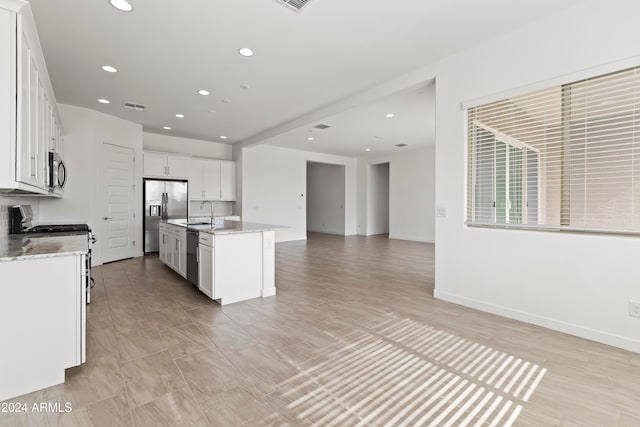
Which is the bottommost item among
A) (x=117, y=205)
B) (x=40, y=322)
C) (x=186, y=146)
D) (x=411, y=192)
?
(x=40, y=322)

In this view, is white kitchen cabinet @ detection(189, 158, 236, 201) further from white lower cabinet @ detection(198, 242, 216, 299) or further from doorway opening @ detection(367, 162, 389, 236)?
doorway opening @ detection(367, 162, 389, 236)

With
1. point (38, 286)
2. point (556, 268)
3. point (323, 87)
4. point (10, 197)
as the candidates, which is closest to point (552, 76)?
point (556, 268)

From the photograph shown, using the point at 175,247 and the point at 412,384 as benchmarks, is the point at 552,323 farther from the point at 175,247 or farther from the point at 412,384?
the point at 175,247

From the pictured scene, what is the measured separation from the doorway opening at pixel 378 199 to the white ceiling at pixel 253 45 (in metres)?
5.56

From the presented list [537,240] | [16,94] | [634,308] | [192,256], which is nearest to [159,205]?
[192,256]

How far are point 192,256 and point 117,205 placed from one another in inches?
125

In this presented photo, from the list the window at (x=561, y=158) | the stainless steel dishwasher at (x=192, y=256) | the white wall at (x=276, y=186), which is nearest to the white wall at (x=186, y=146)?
the white wall at (x=276, y=186)

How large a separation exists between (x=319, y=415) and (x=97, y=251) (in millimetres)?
5753

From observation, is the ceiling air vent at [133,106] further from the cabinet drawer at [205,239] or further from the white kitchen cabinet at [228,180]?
the cabinet drawer at [205,239]

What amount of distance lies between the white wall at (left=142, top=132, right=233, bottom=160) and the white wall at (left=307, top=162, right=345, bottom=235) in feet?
13.5

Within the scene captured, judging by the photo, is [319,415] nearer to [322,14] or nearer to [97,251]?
[322,14]

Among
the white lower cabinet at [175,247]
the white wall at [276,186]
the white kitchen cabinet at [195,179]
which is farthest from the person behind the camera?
the white wall at [276,186]

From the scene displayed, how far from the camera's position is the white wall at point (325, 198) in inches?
437

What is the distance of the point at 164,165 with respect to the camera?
6.93 m
